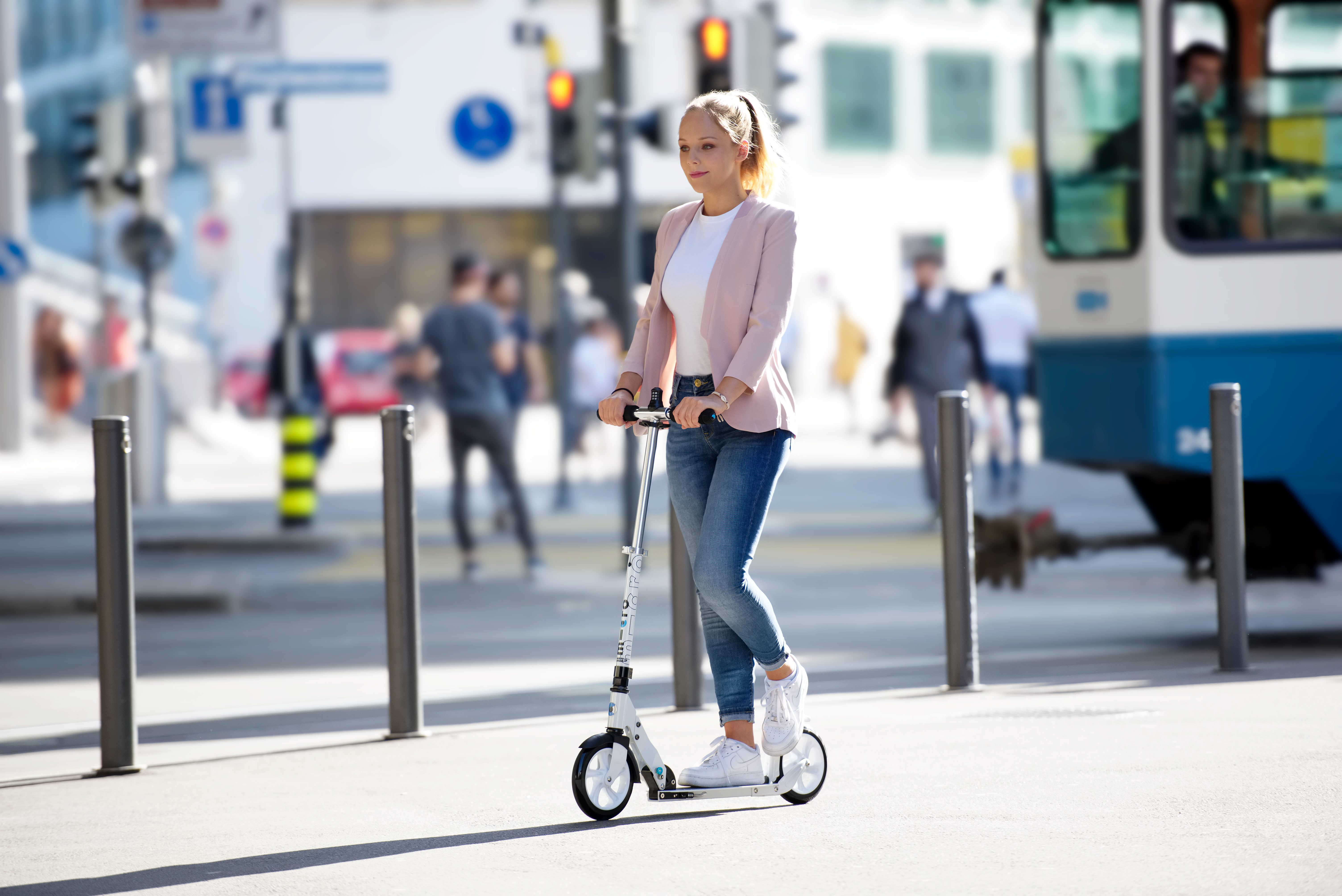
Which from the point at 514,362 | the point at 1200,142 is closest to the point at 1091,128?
the point at 1200,142

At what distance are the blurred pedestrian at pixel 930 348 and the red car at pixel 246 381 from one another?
24757 millimetres

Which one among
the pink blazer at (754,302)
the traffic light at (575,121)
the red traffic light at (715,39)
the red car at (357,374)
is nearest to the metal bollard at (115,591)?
the pink blazer at (754,302)

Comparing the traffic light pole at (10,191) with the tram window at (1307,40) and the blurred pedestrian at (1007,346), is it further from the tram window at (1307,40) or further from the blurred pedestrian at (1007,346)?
the tram window at (1307,40)

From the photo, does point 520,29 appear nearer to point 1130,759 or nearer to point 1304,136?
point 1304,136

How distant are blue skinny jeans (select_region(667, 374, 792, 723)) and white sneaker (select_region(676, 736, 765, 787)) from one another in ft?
0.26

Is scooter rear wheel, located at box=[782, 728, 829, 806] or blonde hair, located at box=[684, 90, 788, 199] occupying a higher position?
blonde hair, located at box=[684, 90, 788, 199]

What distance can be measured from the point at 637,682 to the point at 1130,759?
2.82m

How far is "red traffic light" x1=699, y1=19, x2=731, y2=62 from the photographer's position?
13.2m

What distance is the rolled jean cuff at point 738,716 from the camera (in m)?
5.99

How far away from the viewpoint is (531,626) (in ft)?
37.5

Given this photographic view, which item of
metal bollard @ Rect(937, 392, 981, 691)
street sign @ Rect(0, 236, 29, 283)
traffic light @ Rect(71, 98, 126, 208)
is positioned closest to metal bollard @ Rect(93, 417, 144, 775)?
metal bollard @ Rect(937, 392, 981, 691)

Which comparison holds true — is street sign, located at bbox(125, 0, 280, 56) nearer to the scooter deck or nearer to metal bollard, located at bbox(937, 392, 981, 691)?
metal bollard, located at bbox(937, 392, 981, 691)

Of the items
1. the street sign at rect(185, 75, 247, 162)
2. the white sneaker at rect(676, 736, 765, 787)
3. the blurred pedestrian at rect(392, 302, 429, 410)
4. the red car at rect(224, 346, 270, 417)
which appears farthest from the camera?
the red car at rect(224, 346, 270, 417)

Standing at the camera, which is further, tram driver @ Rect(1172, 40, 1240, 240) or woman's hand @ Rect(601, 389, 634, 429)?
tram driver @ Rect(1172, 40, 1240, 240)
